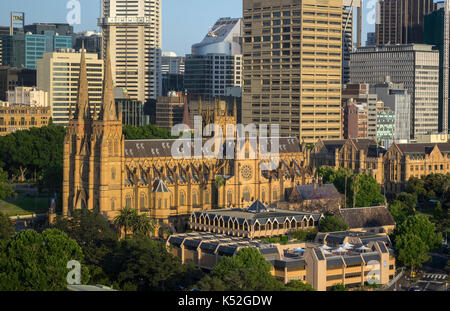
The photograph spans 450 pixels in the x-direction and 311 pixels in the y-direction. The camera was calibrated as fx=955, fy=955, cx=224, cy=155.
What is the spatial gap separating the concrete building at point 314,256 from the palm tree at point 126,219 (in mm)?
9269

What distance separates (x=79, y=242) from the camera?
490ft

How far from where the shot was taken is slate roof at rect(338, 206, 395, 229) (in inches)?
6747

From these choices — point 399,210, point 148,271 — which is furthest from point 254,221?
point 399,210

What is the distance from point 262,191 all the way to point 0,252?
233 ft

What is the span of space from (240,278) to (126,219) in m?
47.0

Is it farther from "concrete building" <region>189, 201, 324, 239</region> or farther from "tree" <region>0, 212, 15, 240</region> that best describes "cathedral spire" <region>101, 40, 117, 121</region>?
"tree" <region>0, 212, 15, 240</region>

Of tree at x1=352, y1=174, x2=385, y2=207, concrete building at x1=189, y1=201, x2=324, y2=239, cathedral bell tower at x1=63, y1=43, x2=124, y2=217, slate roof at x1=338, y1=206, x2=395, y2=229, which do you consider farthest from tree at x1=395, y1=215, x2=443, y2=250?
cathedral bell tower at x1=63, y1=43, x2=124, y2=217

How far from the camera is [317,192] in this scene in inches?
7283

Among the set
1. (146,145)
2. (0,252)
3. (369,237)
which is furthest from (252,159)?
(0,252)

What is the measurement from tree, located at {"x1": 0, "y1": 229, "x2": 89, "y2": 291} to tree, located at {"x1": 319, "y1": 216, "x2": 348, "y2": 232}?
4740 cm

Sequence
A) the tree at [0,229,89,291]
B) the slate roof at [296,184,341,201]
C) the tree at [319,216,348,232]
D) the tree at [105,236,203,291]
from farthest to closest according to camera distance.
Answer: the slate roof at [296,184,341,201]
the tree at [319,216,348,232]
the tree at [105,236,203,291]
the tree at [0,229,89,291]

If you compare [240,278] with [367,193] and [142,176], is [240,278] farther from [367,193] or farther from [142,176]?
[367,193]

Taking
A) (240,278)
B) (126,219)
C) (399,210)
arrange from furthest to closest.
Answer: (399,210), (126,219), (240,278)
